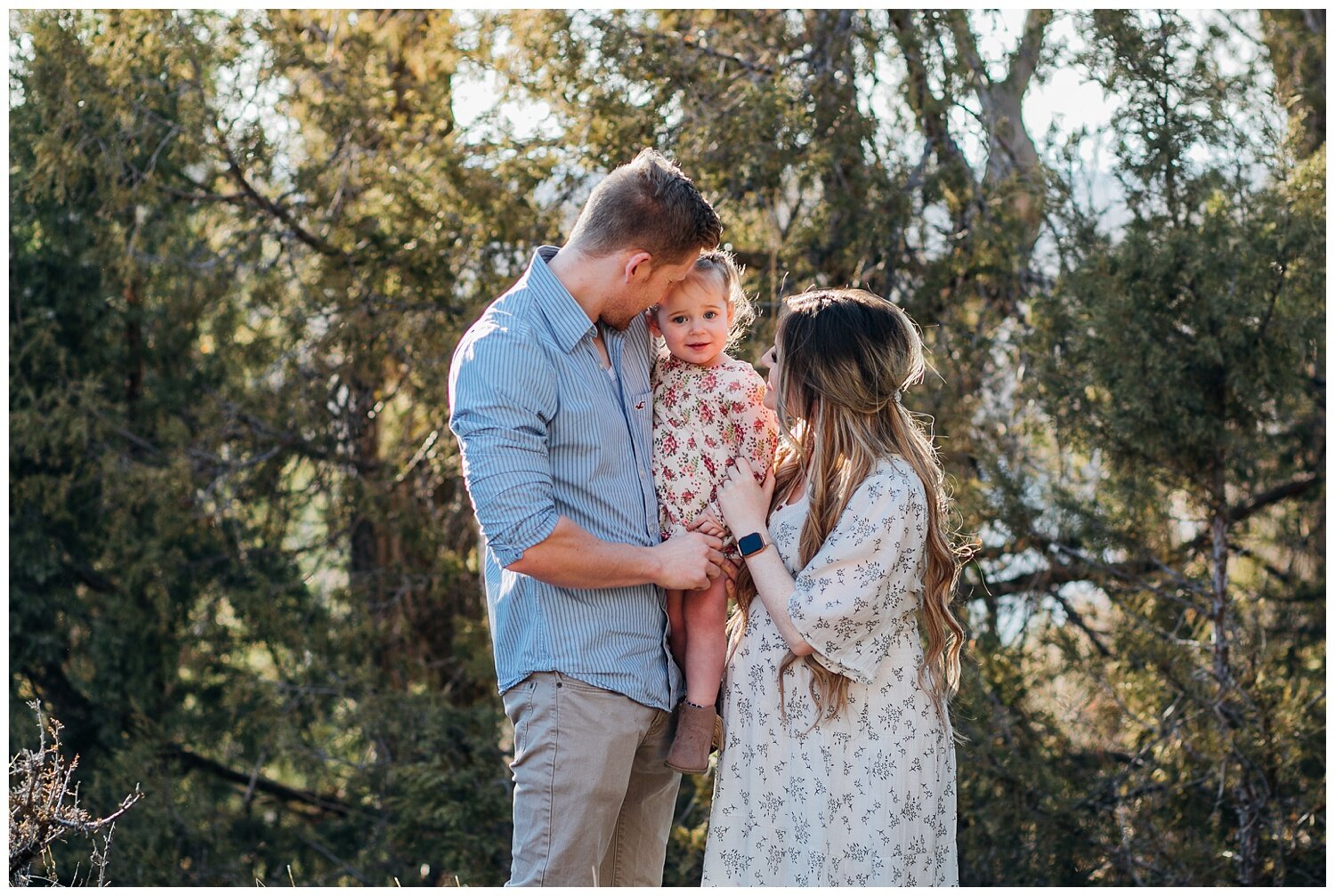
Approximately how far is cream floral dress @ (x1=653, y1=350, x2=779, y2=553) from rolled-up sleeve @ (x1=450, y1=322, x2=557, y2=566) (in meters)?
0.38

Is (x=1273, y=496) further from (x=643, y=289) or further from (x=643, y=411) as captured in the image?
(x=643, y=289)

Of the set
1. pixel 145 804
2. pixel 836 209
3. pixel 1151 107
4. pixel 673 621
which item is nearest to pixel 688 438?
pixel 673 621

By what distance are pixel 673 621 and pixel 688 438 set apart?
0.39m

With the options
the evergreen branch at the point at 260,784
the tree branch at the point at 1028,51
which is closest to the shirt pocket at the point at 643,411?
the tree branch at the point at 1028,51

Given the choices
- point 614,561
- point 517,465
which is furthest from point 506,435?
point 614,561

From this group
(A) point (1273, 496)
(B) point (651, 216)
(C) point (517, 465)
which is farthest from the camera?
(A) point (1273, 496)

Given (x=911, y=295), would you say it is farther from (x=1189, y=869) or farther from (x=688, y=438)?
(x=688, y=438)

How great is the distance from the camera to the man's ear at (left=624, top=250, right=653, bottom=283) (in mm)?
2721

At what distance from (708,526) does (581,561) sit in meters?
0.38

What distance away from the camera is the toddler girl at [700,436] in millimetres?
2797

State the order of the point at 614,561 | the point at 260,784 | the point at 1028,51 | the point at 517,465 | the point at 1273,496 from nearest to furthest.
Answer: the point at 517,465
the point at 614,561
the point at 1028,51
the point at 1273,496
the point at 260,784

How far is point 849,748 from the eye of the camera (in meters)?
→ 2.71

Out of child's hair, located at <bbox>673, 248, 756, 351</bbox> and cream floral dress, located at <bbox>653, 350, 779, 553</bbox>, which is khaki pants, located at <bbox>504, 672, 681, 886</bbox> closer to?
cream floral dress, located at <bbox>653, 350, 779, 553</bbox>

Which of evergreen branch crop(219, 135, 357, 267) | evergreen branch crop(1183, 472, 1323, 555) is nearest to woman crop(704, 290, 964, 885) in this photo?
evergreen branch crop(1183, 472, 1323, 555)
